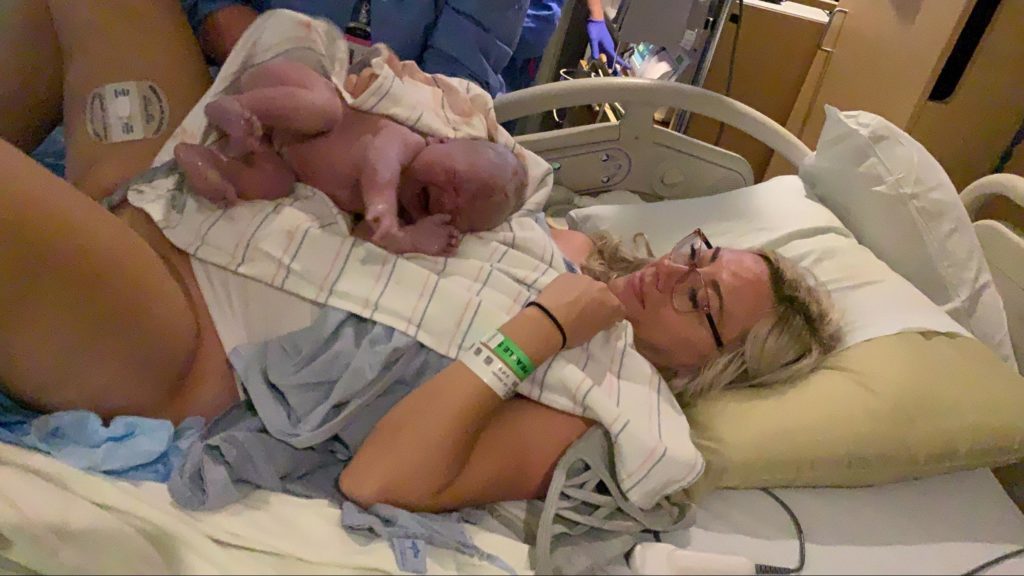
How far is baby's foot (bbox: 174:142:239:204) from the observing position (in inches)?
51.3

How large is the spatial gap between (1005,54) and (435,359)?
1962 millimetres

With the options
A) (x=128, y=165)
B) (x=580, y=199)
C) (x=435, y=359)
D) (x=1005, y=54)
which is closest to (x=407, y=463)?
(x=435, y=359)

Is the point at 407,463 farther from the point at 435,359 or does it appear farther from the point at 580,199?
the point at 580,199

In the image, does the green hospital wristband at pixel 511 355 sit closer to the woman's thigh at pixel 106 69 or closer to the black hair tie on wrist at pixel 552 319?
the black hair tie on wrist at pixel 552 319

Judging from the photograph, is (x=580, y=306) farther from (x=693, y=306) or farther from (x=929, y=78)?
(x=929, y=78)

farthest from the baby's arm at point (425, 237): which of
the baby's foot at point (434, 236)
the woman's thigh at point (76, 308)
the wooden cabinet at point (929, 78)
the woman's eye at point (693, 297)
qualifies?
the wooden cabinet at point (929, 78)

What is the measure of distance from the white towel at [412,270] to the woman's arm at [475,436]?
0.19 ft

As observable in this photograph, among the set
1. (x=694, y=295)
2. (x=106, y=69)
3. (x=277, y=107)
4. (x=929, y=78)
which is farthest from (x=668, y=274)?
(x=929, y=78)

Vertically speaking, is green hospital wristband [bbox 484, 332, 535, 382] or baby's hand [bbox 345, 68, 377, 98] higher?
baby's hand [bbox 345, 68, 377, 98]

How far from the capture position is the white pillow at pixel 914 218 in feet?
5.39

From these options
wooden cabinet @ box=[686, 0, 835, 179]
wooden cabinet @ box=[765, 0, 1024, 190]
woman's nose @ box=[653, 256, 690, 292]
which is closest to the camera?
woman's nose @ box=[653, 256, 690, 292]

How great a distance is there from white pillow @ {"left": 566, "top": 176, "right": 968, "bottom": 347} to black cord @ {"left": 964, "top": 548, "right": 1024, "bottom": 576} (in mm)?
438

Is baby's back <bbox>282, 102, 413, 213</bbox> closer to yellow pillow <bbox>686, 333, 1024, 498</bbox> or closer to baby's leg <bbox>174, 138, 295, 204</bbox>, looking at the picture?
baby's leg <bbox>174, 138, 295, 204</bbox>

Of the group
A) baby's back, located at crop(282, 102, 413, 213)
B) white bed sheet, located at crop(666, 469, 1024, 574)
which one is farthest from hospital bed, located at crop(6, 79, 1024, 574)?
baby's back, located at crop(282, 102, 413, 213)
